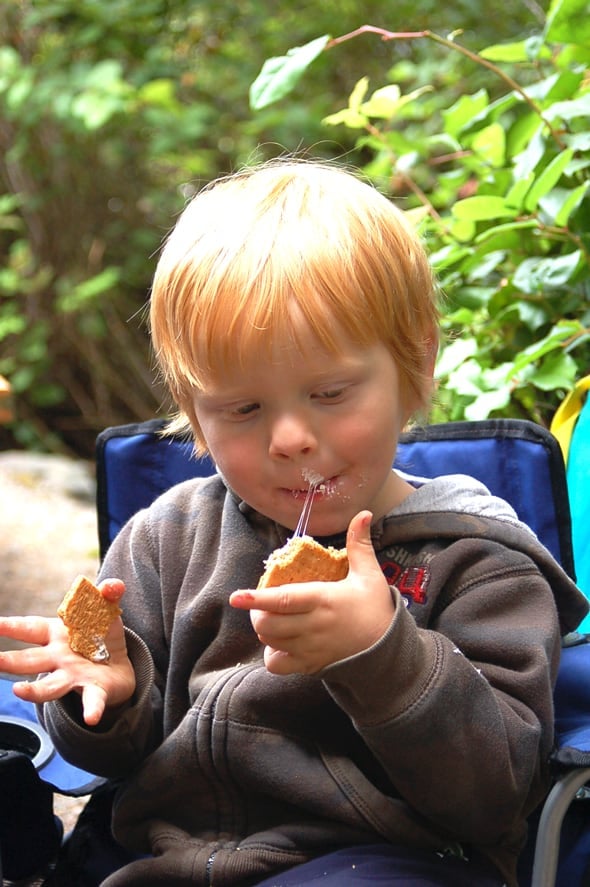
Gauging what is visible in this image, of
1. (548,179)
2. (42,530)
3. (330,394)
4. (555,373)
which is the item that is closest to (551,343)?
(555,373)

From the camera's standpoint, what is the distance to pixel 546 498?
5.21ft

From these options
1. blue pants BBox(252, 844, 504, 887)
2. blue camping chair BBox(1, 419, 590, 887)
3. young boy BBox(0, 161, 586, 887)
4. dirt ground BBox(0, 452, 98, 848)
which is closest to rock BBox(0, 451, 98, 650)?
dirt ground BBox(0, 452, 98, 848)

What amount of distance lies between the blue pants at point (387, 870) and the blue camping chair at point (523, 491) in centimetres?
7

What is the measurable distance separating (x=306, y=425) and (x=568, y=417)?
0.79m

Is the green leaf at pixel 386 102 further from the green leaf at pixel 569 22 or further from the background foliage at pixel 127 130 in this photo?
the background foliage at pixel 127 130

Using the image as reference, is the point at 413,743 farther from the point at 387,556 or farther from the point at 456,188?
the point at 456,188

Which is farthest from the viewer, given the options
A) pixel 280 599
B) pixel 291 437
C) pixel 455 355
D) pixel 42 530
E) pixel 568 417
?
pixel 42 530

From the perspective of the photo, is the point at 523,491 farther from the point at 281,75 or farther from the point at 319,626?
the point at 281,75

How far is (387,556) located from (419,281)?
333 millimetres

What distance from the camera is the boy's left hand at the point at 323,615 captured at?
1049 millimetres

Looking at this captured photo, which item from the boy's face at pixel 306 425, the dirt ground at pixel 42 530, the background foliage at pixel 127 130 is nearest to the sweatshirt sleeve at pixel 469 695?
the boy's face at pixel 306 425

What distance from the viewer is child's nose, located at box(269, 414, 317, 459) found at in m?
1.17

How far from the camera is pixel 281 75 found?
199cm

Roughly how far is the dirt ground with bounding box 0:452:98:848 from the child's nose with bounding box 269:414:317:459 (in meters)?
2.34
